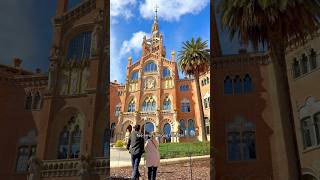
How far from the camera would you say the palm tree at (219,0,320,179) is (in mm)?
7480

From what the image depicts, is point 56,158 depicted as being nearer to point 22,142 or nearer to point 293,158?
point 22,142

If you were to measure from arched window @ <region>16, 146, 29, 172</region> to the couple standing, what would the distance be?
1.18 m

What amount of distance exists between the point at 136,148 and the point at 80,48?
57.8 inches

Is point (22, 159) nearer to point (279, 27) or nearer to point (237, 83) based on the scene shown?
point (237, 83)

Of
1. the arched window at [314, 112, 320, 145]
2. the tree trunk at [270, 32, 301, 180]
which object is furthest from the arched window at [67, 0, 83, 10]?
the arched window at [314, 112, 320, 145]

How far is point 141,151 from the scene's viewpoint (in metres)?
3.44

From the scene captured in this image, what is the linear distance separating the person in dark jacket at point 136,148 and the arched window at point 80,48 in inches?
45.3

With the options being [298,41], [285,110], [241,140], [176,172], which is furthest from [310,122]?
[176,172]

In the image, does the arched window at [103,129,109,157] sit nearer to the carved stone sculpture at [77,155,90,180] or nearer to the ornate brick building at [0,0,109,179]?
the ornate brick building at [0,0,109,179]

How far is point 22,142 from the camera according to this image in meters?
3.92

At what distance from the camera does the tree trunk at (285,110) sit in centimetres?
705

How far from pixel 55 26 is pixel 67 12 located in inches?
9.2

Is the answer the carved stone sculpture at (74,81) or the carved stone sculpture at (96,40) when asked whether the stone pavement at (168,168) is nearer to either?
the carved stone sculpture at (74,81)

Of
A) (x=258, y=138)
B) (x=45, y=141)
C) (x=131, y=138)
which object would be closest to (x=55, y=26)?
(x=45, y=141)
